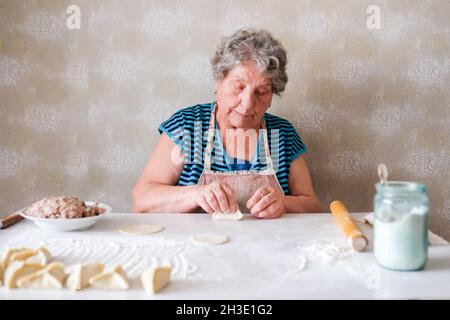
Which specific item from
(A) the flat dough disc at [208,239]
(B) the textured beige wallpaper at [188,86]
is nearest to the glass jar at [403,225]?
(A) the flat dough disc at [208,239]

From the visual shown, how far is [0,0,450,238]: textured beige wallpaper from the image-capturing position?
2.22m

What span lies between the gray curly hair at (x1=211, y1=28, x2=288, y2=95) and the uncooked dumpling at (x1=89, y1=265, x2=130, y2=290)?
1.17m

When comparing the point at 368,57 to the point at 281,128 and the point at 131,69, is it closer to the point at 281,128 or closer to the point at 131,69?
the point at 281,128

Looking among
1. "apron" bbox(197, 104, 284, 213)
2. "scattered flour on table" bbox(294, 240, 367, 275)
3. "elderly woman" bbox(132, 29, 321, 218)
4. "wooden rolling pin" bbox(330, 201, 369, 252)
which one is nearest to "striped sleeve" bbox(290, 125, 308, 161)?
"elderly woman" bbox(132, 29, 321, 218)

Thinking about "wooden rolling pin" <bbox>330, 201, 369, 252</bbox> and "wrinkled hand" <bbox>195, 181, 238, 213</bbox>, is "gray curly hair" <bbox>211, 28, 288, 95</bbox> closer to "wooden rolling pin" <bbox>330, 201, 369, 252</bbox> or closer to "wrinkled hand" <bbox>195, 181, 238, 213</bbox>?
"wrinkled hand" <bbox>195, 181, 238, 213</bbox>

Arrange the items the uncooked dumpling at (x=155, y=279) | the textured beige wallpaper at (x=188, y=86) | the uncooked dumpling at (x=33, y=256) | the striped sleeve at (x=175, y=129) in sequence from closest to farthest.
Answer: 1. the uncooked dumpling at (x=155, y=279)
2. the uncooked dumpling at (x=33, y=256)
3. the striped sleeve at (x=175, y=129)
4. the textured beige wallpaper at (x=188, y=86)

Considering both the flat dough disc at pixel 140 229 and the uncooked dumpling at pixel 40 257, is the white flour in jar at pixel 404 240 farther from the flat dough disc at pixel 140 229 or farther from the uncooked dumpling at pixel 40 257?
the uncooked dumpling at pixel 40 257

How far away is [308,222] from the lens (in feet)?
4.68

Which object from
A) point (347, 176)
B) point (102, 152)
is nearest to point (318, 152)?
point (347, 176)

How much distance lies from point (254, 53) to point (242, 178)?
1.76ft

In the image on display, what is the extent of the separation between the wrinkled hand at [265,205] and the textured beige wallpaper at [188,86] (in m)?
0.92

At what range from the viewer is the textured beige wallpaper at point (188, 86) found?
2.22 m

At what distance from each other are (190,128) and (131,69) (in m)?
0.54

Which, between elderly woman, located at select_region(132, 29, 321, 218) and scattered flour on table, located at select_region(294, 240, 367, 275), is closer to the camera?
scattered flour on table, located at select_region(294, 240, 367, 275)
